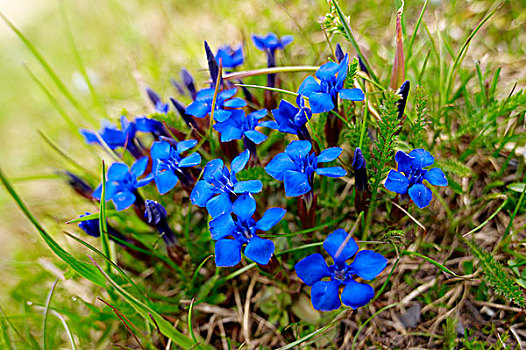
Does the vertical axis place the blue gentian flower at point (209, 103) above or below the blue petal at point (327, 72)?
below

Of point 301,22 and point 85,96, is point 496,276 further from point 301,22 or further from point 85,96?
point 85,96

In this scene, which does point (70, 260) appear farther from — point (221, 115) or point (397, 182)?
point (397, 182)

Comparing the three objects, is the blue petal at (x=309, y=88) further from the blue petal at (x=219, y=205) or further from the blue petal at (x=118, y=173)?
the blue petal at (x=118, y=173)

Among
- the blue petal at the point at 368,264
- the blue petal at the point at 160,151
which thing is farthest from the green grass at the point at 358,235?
the blue petal at the point at 160,151

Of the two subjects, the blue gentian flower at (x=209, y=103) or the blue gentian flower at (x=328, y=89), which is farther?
the blue gentian flower at (x=209, y=103)

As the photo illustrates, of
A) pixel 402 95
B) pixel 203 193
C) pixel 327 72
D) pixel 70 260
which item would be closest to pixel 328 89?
pixel 327 72

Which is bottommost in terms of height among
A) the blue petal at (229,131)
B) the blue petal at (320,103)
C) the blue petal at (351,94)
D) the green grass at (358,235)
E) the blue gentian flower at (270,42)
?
the green grass at (358,235)
